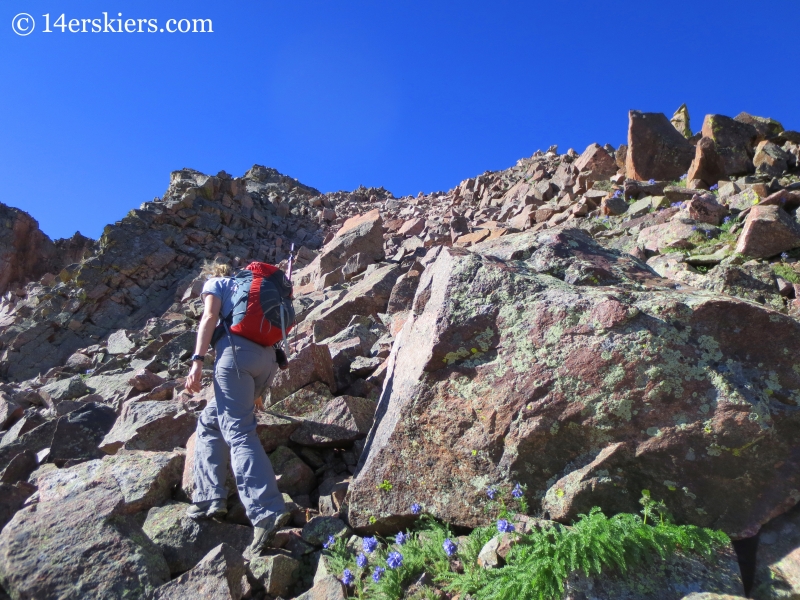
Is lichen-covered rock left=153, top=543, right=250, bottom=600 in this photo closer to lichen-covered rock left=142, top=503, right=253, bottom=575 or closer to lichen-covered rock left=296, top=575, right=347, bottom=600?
lichen-covered rock left=296, top=575, right=347, bottom=600

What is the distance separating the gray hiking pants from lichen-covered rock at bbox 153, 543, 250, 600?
23.2 inches

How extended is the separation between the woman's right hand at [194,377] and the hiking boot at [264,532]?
4.62 ft

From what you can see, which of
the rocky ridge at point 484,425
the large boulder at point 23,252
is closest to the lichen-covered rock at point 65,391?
the rocky ridge at point 484,425

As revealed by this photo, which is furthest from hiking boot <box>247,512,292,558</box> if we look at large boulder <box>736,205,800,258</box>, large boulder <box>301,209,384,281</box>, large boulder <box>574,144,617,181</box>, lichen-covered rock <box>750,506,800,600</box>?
large boulder <box>574,144,617,181</box>

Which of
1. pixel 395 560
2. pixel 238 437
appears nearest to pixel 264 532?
pixel 238 437

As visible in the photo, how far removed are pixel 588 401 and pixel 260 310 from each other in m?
3.04

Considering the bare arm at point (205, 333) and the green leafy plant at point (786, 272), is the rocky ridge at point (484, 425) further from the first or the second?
the bare arm at point (205, 333)

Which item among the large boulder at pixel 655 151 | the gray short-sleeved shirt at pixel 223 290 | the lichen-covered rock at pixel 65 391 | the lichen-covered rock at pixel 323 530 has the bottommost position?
the lichen-covered rock at pixel 323 530

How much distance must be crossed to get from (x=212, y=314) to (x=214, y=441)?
1.18m

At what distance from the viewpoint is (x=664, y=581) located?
3.45m

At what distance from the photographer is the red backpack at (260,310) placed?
546cm

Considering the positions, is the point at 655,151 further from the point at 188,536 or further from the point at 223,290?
the point at 188,536

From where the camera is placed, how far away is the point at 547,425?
170 inches

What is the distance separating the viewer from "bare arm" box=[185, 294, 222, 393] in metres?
5.44
